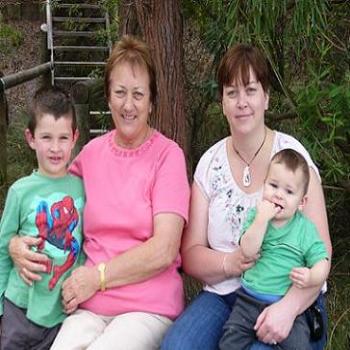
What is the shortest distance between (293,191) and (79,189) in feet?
2.60

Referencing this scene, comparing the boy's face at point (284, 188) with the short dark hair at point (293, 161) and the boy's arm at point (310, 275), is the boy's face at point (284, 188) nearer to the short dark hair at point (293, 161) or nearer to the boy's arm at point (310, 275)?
the short dark hair at point (293, 161)

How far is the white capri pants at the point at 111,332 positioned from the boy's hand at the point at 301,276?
1.68 feet

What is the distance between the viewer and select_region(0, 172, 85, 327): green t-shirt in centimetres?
258

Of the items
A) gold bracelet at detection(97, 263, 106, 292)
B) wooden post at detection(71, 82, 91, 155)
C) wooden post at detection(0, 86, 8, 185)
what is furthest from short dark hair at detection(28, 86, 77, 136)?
wooden post at detection(0, 86, 8, 185)

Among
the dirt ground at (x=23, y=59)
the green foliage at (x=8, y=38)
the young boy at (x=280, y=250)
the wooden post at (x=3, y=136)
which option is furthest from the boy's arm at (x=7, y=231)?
the dirt ground at (x=23, y=59)

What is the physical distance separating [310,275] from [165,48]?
181 centimetres

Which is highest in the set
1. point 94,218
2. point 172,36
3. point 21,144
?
point 172,36

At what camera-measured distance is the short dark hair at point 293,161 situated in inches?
95.0

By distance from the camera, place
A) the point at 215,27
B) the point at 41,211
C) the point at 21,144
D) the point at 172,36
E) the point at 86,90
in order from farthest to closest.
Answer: the point at 21,144
the point at 86,90
the point at 215,27
the point at 172,36
the point at 41,211

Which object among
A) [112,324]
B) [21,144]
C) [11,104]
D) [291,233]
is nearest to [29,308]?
[112,324]

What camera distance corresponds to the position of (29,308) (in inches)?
102

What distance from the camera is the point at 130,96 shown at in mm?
2689

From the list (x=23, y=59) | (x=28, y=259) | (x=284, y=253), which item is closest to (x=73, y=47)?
(x=23, y=59)

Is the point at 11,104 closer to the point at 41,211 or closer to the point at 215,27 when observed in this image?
the point at 215,27
